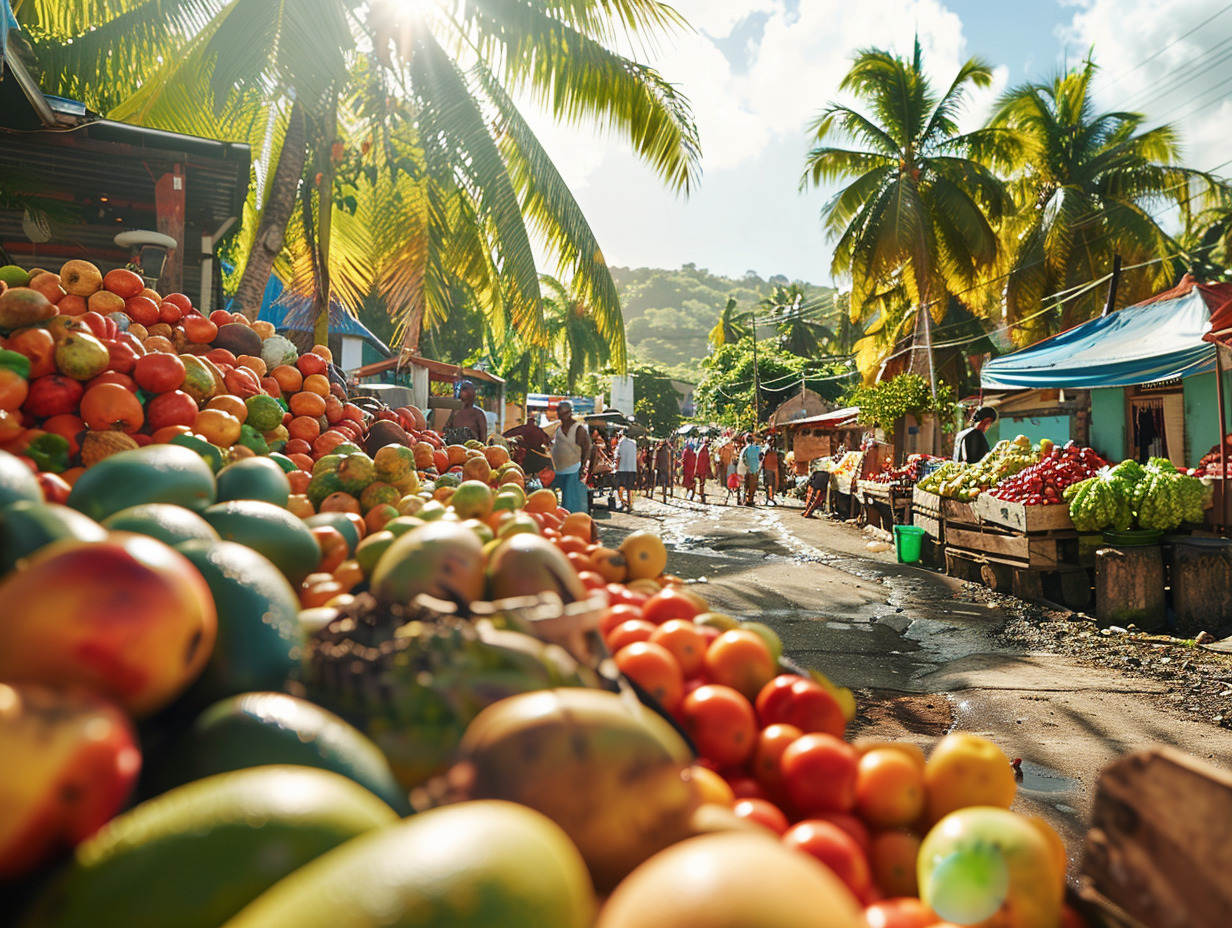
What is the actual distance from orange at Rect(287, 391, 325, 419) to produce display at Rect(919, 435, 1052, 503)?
834 centimetres

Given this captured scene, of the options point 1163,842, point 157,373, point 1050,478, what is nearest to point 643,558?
point 1163,842

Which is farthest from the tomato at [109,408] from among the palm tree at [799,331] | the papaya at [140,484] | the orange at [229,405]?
the palm tree at [799,331]

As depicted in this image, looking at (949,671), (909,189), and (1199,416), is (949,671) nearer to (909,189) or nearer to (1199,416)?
(1199,416)

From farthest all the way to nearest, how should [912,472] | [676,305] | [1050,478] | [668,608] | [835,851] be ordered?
[676,305]
[912,472]
[1050,478]
[668,608]
[835,851]

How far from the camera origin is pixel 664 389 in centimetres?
5634

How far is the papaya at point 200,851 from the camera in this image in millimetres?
743

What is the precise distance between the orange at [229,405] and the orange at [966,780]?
3.64 m

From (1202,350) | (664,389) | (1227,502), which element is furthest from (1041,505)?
(664,389)

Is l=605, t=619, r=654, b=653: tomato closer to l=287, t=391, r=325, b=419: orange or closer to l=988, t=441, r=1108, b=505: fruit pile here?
l=287, t=391, r=325, b=419: orange

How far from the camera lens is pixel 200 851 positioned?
0.77 meters

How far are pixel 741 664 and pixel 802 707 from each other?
18cm

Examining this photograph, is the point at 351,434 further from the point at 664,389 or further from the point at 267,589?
the point at 664,389

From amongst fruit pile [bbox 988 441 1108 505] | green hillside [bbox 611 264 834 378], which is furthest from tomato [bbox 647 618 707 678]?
green hillside [bbox 611 264 834 378]

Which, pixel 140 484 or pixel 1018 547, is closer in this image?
pixel 140 484
